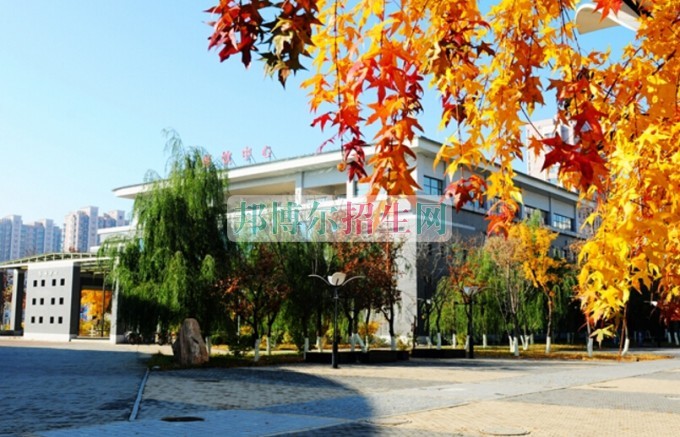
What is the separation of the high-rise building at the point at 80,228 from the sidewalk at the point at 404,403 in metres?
139

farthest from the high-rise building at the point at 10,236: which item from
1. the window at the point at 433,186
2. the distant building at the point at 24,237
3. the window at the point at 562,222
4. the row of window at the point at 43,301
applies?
the window at the point at 433,186

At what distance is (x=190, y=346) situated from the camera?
69.2 feet

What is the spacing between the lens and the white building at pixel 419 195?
118ft

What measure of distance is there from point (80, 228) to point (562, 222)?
404 feet

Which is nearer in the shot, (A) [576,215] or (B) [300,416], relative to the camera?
(B) [300,416]

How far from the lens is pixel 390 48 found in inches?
106

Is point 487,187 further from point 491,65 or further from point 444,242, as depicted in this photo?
point 444,242

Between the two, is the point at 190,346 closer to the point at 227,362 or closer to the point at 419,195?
the point at 227,362

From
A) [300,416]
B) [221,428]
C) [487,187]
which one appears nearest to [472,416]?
[300,416]

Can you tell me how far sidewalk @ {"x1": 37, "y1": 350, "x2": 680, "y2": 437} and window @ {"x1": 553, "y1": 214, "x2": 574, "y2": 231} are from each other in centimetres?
2910

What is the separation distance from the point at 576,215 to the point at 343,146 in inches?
2022

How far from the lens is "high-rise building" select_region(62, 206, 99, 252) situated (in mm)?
149500

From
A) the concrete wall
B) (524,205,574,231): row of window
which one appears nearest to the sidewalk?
the concrete wall

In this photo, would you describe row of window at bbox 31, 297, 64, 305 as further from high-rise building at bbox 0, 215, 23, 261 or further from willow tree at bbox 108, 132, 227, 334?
high-rise building at bbox 0, 215, 23, 261
